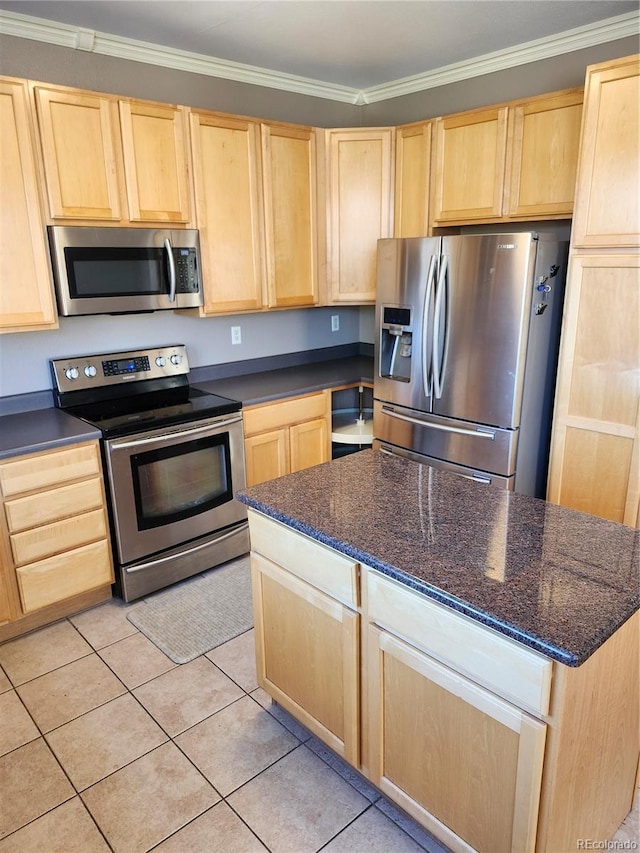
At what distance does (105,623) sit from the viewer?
272 centimetres

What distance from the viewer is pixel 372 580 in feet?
4.98

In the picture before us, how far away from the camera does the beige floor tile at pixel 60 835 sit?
5.47 ft

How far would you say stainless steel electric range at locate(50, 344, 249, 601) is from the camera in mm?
2730

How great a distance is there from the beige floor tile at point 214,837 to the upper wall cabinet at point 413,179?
2982 millimetres

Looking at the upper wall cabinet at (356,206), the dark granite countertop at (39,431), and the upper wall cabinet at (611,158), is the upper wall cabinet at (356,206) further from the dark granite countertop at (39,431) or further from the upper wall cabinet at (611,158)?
the dark granite countertop at (39,431)

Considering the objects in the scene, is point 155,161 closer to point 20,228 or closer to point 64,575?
point 20,228

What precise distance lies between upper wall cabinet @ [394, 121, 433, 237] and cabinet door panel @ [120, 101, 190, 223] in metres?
1.29

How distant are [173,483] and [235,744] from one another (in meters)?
1.26

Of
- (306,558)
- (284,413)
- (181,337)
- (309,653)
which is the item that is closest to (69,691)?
(309,653)

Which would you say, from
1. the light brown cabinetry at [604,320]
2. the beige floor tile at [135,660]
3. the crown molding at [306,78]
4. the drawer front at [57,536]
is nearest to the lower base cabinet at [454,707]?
the beige floor tile at [135,660]

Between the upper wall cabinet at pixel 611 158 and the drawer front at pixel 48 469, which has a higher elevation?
the upper wall cabinet at pixel 611 158

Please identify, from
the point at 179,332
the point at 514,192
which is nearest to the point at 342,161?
the point at 514,192

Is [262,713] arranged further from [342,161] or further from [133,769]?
[342,161]

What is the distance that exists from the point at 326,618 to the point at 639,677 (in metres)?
0.82
